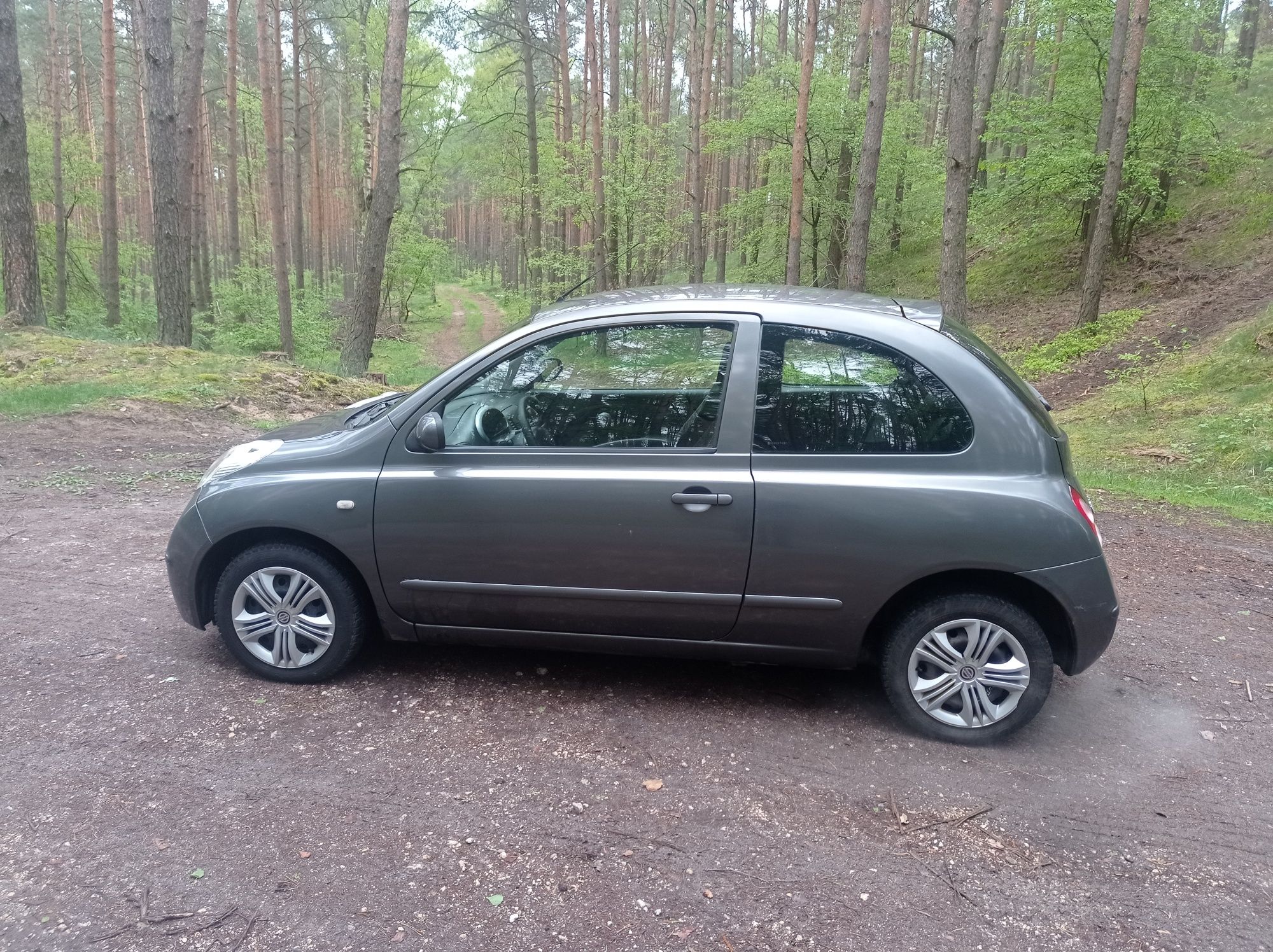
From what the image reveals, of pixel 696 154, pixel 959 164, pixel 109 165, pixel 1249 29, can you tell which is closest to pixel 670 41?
pixel 696 154

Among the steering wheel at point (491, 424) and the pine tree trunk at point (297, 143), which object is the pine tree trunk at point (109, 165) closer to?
the pine tree trunk at point (297, 143)

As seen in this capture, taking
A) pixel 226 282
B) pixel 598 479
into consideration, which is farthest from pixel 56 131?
pixel 598 479

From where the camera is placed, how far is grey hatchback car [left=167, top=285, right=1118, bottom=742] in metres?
3.34

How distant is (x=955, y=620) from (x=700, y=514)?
3.72 feet

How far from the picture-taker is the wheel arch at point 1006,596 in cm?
336

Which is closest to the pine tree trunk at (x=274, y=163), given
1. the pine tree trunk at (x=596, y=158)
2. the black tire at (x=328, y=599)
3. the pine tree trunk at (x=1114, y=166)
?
the pine tree trunk at (x=596, y=158)

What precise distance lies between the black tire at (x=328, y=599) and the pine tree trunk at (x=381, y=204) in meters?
11.6

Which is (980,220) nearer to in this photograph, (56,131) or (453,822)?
(453,822)

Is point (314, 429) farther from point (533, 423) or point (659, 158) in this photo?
point (659, 158)

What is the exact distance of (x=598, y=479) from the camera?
11.5 ft

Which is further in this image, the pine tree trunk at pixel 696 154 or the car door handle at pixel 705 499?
the pine tree trunk at pixel 696 154

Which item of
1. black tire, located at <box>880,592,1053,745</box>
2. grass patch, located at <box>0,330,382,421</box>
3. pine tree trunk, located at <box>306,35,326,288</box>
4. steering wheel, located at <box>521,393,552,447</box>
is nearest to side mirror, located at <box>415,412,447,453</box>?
steering wheel, located at <box>521,393,552,447</box>

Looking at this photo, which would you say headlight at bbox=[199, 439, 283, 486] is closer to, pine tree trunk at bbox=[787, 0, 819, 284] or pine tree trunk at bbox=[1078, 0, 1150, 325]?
pine tree trunk at bbox=[787, 0, 819, 284]

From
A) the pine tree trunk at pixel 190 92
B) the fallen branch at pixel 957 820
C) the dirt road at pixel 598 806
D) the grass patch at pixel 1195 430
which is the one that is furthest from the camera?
the pine tree trunk at pixel 190 92
